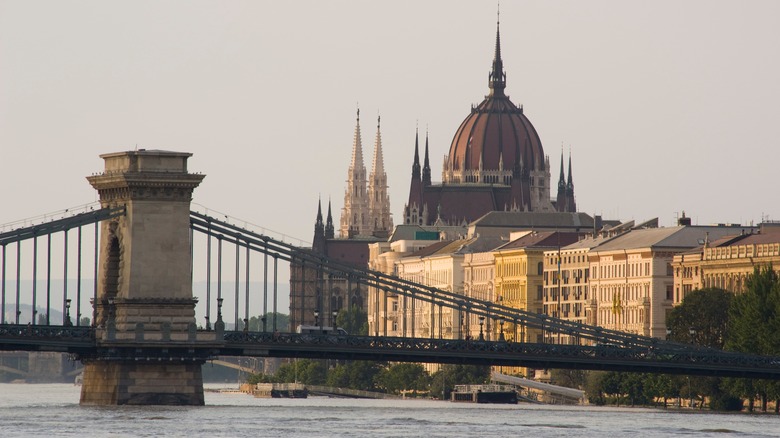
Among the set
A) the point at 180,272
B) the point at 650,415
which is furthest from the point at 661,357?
the point at 180,272

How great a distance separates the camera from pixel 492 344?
150500 millimetres

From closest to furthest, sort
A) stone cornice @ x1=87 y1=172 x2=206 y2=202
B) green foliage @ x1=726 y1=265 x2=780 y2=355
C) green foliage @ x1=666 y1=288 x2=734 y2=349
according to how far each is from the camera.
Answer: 1. stone cornice @ x1=87 y1=172 x2=206 y2=202
2. green foliage @ x1=726 y1=265 x2=780 y2=355
3. green foliage @ x1=666 y1=288 x2=734 y2=349

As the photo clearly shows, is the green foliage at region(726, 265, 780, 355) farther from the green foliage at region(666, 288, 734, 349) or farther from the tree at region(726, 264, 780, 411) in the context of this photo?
the green foliage at region(666, 288, 734, 349)

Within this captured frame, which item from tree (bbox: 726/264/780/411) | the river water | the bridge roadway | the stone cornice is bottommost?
the river water

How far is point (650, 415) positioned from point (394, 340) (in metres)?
14.7

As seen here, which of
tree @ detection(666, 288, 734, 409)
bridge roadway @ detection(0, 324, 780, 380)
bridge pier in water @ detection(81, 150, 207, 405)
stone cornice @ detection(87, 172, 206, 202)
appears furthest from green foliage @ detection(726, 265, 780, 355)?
stone cornice @ detection(87, 172, 206, 202)

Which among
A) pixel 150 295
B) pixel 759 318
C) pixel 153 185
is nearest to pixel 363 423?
pixel 150 295

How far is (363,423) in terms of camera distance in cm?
13625

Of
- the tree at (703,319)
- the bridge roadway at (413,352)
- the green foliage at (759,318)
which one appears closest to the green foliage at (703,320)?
the tree at (703,319)

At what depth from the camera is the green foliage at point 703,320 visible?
173750 mm

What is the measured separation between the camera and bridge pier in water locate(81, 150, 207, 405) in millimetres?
141125

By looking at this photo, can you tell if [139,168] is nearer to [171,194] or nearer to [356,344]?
[171,194]

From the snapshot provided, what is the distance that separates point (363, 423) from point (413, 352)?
23.3 ft

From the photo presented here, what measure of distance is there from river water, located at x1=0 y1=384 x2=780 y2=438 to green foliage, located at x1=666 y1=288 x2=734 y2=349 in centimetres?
1587
